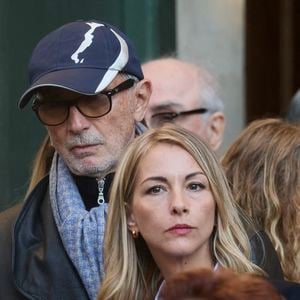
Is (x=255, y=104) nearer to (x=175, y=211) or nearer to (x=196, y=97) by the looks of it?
(x=196, y=97)

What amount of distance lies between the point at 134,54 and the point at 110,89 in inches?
9.1

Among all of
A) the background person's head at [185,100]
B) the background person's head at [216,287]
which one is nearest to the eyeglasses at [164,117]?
the background person's head at [185,100]

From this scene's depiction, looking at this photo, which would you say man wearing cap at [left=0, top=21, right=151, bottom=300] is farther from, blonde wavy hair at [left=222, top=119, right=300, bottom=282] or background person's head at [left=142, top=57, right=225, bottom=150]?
background person's head at [left=142, top=57, right=225, bottom=150]

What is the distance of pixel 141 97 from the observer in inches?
190

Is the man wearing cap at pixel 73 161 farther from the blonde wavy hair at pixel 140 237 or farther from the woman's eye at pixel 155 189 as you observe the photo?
the woman's eye at pixel 155 189

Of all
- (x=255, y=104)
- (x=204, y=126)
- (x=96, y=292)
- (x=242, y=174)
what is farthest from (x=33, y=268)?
(x=255, y=104)

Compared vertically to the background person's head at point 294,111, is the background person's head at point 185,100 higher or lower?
higher

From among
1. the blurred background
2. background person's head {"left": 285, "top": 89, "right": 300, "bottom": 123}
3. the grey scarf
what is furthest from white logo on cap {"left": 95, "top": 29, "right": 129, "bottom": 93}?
background person's head {"left": 285, "top": 89, "right": 300, "bottom": 123}

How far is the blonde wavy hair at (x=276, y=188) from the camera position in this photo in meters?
4.93

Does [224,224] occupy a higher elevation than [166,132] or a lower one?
lower

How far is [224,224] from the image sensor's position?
4.36m

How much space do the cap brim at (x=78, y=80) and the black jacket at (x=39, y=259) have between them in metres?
0.43

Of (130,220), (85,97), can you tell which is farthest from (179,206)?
(85,97)

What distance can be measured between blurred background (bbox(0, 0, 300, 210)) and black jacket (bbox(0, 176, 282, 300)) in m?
1.76
